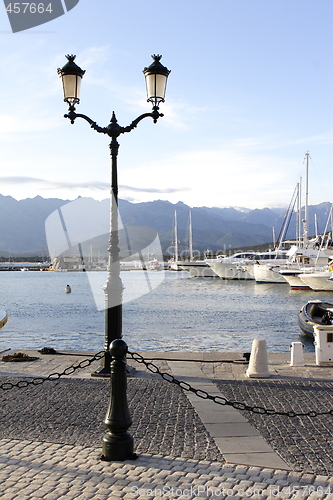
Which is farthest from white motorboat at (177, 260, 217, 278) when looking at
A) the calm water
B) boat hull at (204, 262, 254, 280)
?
the calm water

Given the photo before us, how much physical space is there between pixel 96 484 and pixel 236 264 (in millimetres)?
74915

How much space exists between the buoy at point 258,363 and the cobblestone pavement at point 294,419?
33 centimetres

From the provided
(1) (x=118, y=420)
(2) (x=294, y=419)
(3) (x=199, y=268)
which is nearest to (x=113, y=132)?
(1) (x=118, y=420)

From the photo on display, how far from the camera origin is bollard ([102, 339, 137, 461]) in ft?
17.4

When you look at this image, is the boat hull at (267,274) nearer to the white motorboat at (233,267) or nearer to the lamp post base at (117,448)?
the white motorboat at (233,267)

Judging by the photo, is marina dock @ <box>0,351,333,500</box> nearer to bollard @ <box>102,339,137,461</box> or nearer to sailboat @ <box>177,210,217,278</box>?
bollard @ <box>102,339,137,461</box>

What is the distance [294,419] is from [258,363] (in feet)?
9.33

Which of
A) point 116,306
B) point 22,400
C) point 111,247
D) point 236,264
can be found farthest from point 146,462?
point 236,264

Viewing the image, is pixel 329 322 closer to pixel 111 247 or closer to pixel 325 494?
pixel 111 247

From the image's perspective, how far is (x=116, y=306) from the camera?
9.84 meters

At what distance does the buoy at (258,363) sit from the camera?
9742mm

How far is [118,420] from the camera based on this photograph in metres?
5.38

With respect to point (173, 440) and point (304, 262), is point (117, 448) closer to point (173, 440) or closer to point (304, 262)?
point (173, 440)

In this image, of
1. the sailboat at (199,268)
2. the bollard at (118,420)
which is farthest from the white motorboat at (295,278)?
the bollard at (118,420)
